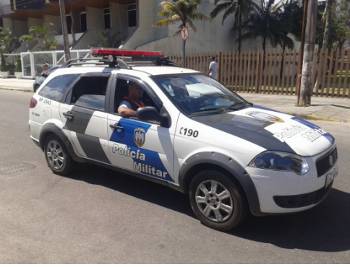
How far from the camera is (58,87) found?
18.7 feet

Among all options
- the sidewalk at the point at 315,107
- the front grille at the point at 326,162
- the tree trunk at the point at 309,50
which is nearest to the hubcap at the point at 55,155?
the front grille at the point at 326,162

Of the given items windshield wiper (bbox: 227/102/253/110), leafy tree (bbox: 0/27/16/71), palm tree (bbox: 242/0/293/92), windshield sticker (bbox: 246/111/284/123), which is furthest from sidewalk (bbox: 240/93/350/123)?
leafy tree (bbox: 0/27/16/71)

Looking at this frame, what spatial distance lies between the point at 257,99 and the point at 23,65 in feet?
71.6

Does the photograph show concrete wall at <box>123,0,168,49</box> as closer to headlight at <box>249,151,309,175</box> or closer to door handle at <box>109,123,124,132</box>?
door handle at <box>109,123,124,132</box>

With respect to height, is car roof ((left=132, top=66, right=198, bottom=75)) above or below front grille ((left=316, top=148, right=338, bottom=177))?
above

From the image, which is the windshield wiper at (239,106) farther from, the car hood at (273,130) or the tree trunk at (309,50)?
the tree trunk at (309,50)

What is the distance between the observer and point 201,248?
358cm

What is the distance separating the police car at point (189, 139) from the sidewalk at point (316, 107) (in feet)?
22.4

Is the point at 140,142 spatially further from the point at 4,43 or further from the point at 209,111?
the point at 4,43

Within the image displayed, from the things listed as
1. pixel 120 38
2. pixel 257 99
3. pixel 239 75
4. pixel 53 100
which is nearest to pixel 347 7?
pixel 120 38

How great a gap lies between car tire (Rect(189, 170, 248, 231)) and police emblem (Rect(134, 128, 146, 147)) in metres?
0.78

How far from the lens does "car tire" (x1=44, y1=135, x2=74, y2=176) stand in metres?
5.55

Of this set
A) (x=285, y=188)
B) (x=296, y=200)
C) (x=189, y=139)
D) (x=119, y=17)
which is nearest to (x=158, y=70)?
(x=189, y=139)

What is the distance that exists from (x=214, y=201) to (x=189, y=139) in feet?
2.22
